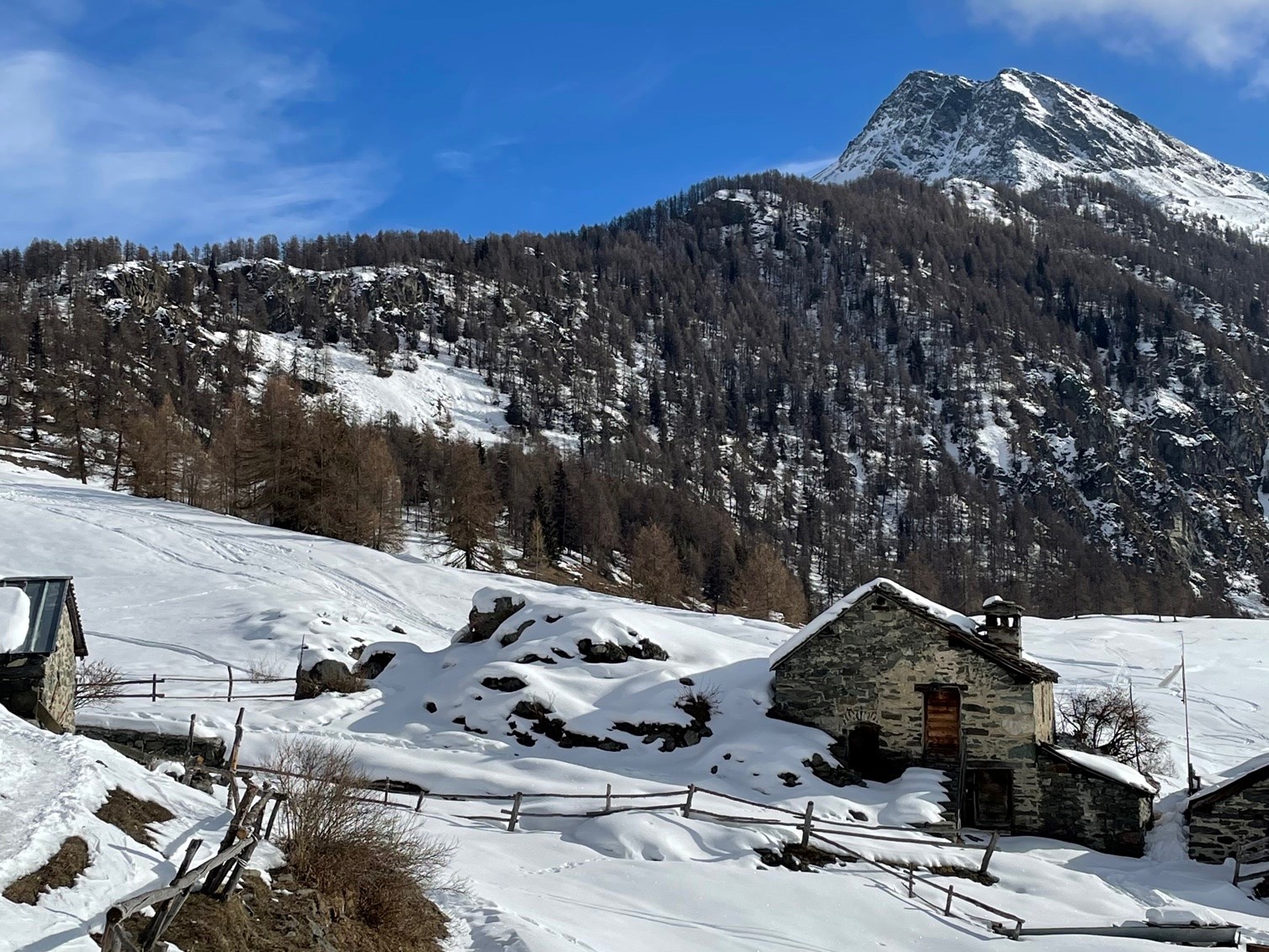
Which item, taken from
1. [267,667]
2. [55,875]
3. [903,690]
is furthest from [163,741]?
[903,690]

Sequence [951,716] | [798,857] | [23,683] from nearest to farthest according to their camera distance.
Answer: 1. [23,683]
2. [798,857]
3. [951,716]

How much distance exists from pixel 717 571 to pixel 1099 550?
106 metres

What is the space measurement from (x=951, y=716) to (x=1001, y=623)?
553 centimetres

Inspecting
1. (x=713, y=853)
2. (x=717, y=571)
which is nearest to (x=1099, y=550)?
(x=717, y=571)

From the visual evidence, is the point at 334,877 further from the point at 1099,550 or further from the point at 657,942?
the point at 1099,550

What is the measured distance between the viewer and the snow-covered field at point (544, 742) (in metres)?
17.0

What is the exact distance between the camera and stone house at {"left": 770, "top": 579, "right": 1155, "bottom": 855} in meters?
31.6

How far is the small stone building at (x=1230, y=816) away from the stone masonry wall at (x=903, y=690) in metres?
4.57

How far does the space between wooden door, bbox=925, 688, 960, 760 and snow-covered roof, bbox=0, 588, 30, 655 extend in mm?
25787

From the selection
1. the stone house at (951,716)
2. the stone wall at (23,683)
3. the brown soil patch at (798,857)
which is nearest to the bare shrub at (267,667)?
the stone wall at (23,683)

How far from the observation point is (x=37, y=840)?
390 inches

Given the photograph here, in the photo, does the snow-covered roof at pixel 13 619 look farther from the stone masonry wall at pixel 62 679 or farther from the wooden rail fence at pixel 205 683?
the wooden rail fence at pixel 205 683

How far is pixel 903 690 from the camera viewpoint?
3325cm

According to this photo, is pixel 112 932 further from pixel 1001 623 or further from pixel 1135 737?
pixel 1135 737
